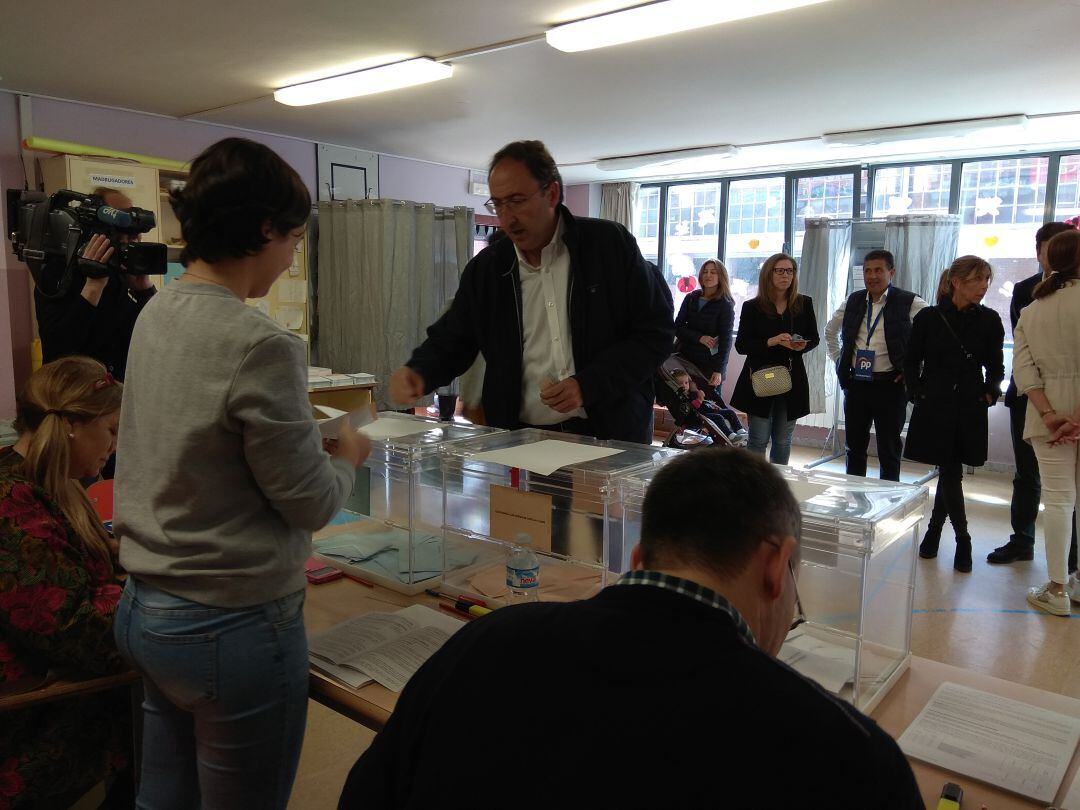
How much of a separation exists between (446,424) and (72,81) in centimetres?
392

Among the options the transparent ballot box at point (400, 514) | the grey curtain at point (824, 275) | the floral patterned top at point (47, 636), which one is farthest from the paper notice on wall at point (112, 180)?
the grey curtain at point (824, 275)

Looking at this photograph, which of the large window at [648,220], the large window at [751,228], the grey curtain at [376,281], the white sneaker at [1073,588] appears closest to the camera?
the white sneaker at [1073,588]

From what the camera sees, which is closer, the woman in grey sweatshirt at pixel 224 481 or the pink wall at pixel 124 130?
the woman in grey sweatshirt at pixel 224 481

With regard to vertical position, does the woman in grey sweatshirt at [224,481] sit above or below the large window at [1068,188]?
below

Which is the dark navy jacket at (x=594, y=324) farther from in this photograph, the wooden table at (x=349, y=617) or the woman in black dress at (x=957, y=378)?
the woman in black dress at (x=957, y=378)

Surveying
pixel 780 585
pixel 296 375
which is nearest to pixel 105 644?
pixel 296 375

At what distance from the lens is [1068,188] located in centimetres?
636

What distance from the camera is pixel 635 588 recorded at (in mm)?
728

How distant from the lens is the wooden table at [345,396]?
4680mm

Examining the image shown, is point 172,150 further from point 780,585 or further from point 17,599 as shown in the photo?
point 780,585

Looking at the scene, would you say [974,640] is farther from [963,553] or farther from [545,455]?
[545,455]

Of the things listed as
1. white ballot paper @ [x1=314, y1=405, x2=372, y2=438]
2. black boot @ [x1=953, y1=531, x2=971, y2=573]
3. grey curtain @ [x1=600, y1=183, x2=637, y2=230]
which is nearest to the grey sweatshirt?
white ballot paper @ [x1=314, y1=405, x2=372, y2=438]

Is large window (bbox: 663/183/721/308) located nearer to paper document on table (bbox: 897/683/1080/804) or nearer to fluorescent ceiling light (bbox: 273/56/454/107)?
fluorescent ceiling light (bbox: 273/56/454/107)

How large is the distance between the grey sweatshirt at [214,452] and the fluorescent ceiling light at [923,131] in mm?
5677
